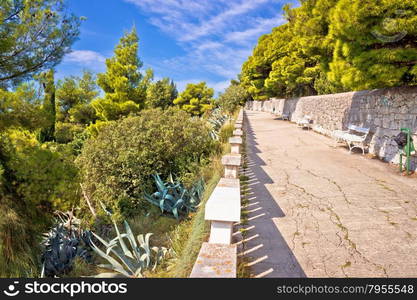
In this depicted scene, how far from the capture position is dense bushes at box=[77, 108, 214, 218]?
5668 millimetres

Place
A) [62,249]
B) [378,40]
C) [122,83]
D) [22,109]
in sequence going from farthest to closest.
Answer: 1. [122,83]
2. [378,40]
3. [22,109]
4. [62,249]

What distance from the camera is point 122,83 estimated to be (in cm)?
1738

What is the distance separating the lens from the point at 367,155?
270 inches

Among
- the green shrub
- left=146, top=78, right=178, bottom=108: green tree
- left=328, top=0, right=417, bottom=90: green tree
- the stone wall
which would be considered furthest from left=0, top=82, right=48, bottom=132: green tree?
left=146, top=78, right=178, bottom=108: green tree

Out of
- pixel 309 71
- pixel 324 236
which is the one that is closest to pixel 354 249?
pixel 324 236

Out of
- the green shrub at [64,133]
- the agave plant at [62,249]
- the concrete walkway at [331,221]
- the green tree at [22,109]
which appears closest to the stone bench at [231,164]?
the concrete walkway at [331,221]

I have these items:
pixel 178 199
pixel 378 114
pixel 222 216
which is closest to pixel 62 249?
pixel 178 199

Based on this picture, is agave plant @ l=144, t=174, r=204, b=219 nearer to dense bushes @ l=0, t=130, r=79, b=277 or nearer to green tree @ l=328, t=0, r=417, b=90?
dense bushes @ l=0, t=130, r=79, b=277

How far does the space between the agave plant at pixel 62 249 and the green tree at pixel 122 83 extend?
13.6 metres

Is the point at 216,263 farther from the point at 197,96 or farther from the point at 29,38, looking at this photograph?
the point at 197,96

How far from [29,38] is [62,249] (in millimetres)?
3921

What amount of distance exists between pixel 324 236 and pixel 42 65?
5776 millimetres

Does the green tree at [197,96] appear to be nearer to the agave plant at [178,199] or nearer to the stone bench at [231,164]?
the agave plant at [178,199]

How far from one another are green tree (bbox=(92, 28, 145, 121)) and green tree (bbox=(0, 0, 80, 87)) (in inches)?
490
